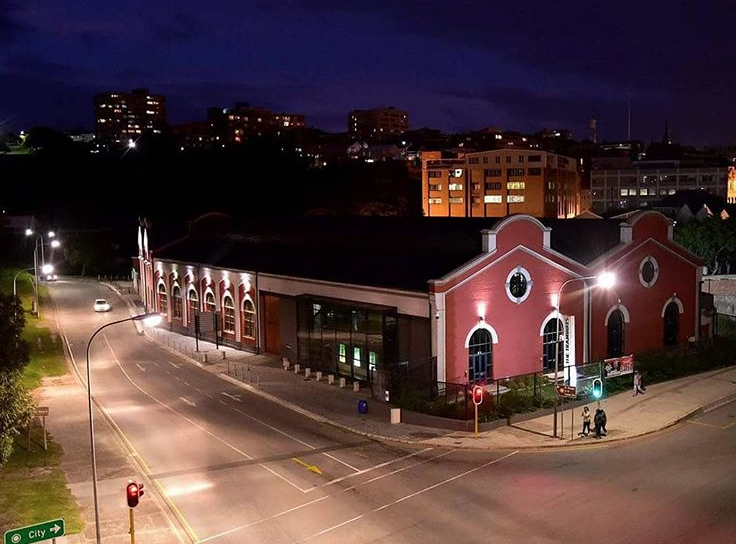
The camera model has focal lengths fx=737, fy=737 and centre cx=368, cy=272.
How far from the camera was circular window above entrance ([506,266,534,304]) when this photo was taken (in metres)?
40.5

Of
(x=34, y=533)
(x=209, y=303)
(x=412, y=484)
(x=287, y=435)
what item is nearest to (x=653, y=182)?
(x=209, y=303)

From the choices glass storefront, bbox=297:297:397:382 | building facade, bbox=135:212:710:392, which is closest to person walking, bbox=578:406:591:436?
building facade, bbox=135:212:710:392

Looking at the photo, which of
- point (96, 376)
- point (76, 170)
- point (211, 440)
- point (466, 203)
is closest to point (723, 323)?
point (211, 440)

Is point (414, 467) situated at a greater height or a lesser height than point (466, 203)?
lesser

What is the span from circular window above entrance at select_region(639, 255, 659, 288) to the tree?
117ft

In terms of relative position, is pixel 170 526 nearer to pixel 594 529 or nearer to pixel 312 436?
pixel 312 436

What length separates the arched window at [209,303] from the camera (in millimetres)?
57444

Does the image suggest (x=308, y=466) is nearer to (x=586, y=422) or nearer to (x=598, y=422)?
(x=586, y=422)

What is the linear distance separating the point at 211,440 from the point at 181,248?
37.0m

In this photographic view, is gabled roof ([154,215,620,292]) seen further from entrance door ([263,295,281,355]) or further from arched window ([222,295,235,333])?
arched window ([222,295,235,333])

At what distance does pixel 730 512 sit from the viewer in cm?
2261

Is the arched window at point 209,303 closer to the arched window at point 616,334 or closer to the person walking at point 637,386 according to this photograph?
the arched window at point 616,334

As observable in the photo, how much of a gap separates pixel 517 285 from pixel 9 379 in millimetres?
26345

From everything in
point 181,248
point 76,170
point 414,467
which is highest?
point 76,170
